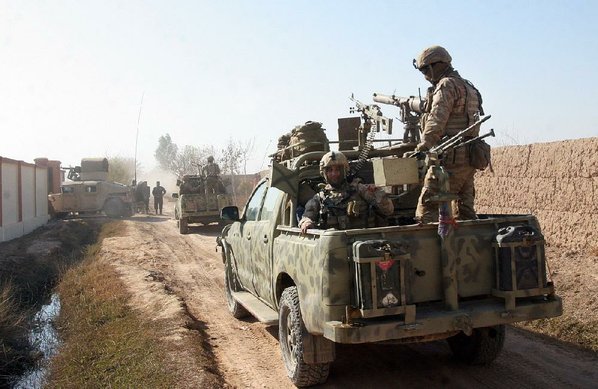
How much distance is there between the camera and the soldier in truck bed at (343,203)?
16.5 ft

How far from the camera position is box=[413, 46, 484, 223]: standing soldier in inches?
206

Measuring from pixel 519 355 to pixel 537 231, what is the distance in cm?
159

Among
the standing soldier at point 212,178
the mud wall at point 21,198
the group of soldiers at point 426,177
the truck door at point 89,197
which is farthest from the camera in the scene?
the truck door at point 89,197

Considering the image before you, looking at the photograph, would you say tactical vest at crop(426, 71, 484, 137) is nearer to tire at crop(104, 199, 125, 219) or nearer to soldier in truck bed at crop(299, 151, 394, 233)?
soldier in truck bed at crop(299, 151, 394, 233)

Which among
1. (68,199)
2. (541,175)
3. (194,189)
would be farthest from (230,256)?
(68,199)

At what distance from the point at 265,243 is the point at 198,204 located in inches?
546

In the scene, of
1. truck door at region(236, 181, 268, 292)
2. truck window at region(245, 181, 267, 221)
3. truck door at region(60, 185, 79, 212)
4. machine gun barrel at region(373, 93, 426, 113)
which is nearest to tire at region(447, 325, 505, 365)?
truck door at region(236, 181, 268, 292)

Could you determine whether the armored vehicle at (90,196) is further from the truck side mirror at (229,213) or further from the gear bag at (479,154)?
the gear bag at (479,154)

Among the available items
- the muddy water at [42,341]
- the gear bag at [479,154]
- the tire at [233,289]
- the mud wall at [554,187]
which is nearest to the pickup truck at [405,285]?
the gear bag at [479,154]

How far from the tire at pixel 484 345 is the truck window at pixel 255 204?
98.6 inches

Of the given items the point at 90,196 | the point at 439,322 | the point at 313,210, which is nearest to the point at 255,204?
the point at 313,210

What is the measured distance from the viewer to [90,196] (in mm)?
26562

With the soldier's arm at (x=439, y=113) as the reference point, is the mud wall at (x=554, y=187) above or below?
below

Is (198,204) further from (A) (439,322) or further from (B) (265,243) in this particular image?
(A) (439,322)
